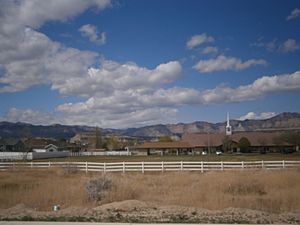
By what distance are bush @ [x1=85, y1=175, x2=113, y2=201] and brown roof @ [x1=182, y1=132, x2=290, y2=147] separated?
10459cm

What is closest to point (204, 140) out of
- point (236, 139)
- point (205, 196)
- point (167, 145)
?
point (236, 139)

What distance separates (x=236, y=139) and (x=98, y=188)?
114 meters

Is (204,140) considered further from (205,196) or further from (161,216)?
(161,216)

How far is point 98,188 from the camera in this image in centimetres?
2014

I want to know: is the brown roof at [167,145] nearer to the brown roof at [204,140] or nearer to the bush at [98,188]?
the brown roof at [204,140]

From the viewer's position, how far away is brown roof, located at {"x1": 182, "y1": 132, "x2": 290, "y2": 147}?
402 ft

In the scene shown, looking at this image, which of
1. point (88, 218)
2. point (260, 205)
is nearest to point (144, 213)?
point (88, 218)

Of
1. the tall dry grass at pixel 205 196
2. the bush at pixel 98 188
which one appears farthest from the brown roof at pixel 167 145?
the bush at pixel 98 188

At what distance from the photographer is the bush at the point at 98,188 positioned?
19297 millimetres

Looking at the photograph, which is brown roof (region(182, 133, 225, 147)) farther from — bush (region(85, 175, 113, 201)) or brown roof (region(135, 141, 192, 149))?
bush (region(85, 175, 113, 201))

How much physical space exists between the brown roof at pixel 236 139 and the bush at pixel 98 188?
104587mm

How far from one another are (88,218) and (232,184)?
45.2 feet

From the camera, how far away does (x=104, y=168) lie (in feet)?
131

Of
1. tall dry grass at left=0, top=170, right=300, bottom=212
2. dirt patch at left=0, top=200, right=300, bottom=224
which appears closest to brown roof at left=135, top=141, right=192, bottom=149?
tall dry grass at left=0, top=170, right=300, bottom=212
